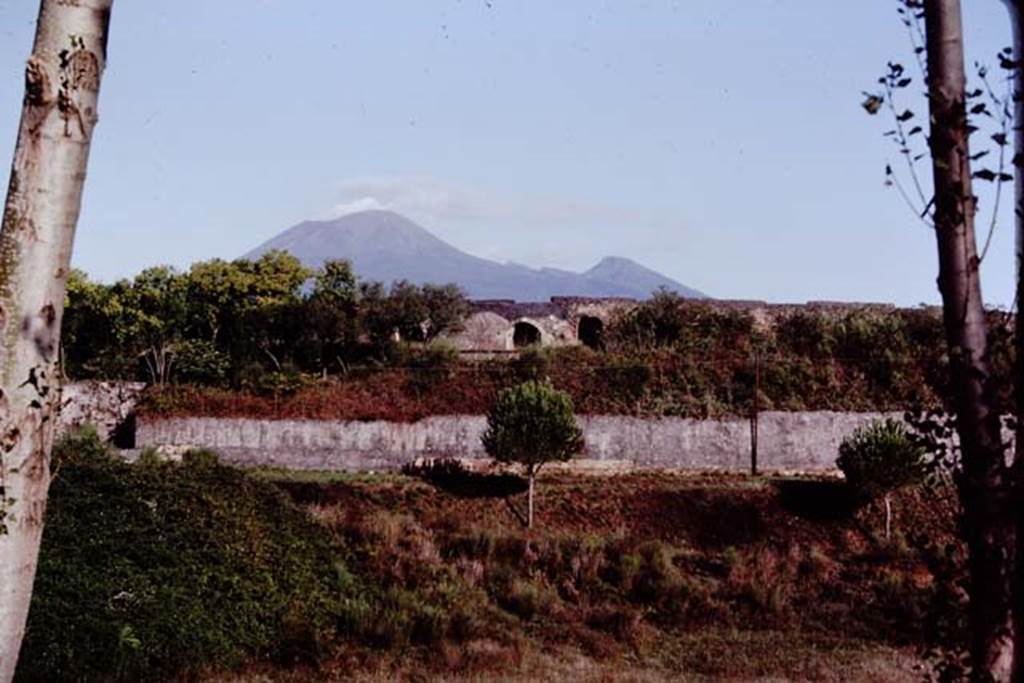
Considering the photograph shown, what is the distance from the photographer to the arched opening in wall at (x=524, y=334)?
129 ft

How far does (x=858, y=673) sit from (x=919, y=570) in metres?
7.88

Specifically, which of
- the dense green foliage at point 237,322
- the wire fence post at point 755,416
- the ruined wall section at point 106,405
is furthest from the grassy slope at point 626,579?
the ruined wall section at point 106,405

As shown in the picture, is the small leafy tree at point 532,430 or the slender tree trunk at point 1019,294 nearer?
the slender tree trunk at point 1019,294

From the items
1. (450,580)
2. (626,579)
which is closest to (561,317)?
(626,579)

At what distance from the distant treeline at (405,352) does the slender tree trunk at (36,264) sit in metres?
26.6

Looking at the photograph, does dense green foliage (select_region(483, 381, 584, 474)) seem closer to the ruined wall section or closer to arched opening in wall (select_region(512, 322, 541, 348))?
the ruined wall section

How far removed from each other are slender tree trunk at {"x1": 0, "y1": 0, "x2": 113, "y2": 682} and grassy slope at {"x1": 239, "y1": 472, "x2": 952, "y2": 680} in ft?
32.5

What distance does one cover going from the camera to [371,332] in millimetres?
34625

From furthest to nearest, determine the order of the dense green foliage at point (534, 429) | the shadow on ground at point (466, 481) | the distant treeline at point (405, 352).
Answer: the distant treeline at point (405, 352)
the shadow on ground at point (466, 481)
the dense green foliage at point (534, 429)

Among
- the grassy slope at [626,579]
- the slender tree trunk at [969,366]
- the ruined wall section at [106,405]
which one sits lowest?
the grassy slope at [626,579]

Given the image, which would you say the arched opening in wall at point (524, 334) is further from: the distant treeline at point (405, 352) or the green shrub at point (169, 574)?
the green shrub at point (169, 574)

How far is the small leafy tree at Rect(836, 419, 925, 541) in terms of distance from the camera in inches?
945

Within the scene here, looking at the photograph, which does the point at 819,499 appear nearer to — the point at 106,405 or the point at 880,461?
the point at 880,461

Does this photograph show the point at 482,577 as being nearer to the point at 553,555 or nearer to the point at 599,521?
the point at 553,555
